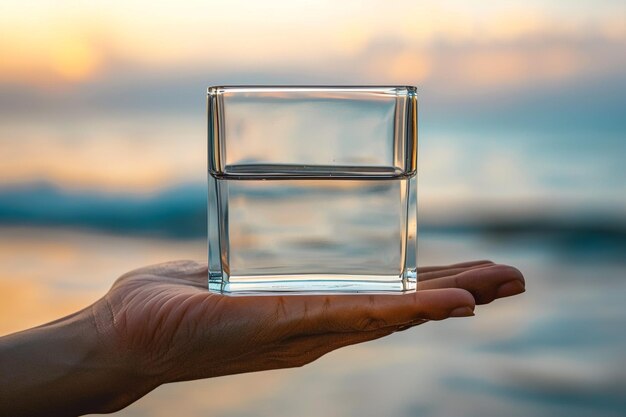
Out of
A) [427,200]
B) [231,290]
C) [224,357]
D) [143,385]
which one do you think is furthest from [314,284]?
[427,200]

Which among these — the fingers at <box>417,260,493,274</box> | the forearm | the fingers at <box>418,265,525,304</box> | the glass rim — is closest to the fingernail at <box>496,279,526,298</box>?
the fingers at <box>418,265,525,304</box>

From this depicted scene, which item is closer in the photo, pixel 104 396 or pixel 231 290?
pixel 231 290

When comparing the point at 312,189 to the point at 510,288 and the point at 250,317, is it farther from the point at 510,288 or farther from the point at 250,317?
the point at 510,288

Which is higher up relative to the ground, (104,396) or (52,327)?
(52,327)

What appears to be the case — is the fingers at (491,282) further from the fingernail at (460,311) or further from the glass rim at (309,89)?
the glass rim at (309,89)

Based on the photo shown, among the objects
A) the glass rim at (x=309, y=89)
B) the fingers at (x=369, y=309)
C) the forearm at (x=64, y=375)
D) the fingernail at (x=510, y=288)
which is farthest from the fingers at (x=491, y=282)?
the forearm at (x=64, y=375)

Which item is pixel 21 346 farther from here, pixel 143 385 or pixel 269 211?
pixel 269 211

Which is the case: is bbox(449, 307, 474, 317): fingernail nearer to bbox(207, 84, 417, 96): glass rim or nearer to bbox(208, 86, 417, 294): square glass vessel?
bbox(208, 86, 417, 294): square glass vessel
